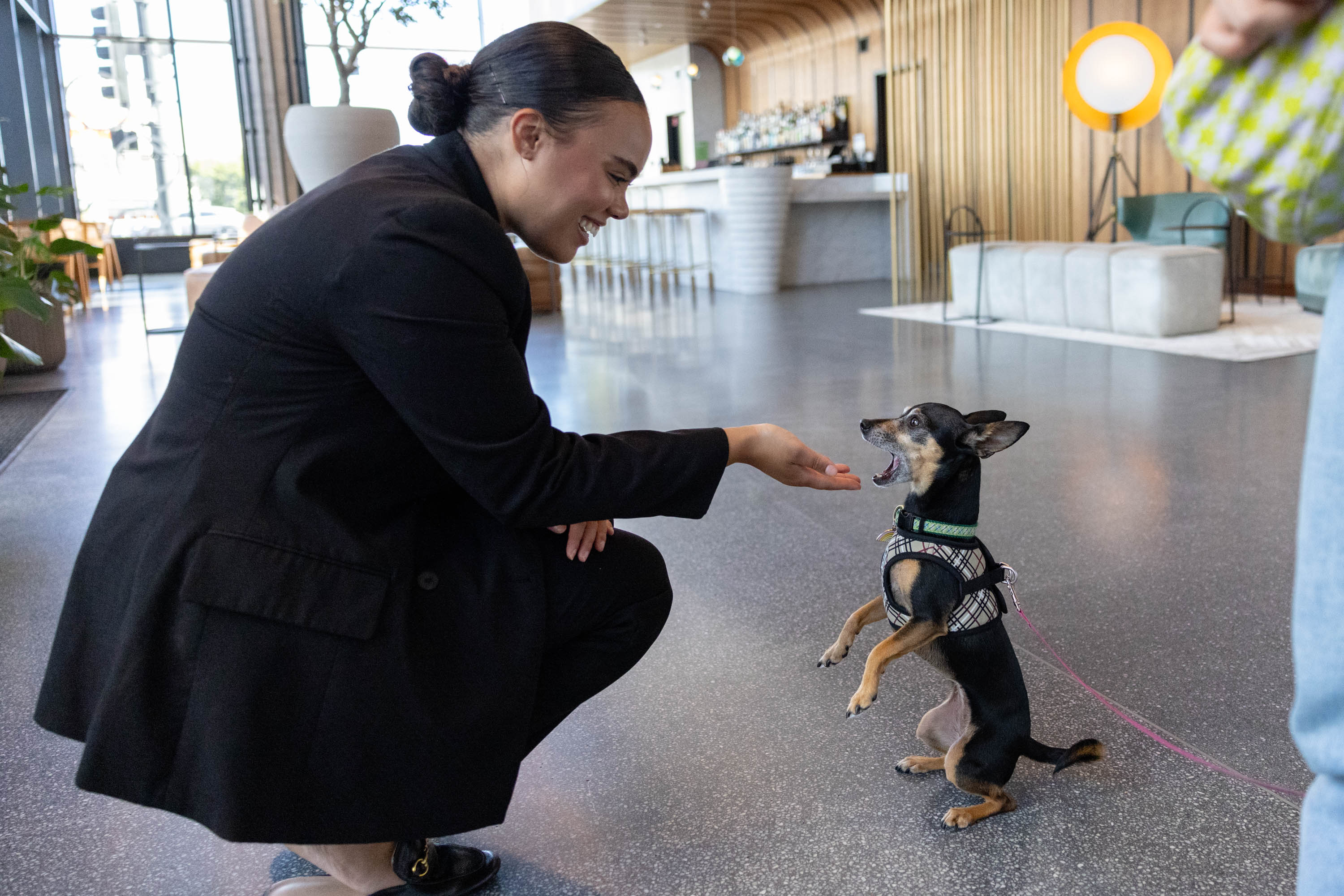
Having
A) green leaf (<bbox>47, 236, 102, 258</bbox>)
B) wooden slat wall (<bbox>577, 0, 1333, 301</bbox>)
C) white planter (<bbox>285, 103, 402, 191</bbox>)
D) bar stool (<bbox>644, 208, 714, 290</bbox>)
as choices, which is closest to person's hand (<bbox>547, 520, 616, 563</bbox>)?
green leaf (<bbox>47, 236, 102, 258</bbox>)

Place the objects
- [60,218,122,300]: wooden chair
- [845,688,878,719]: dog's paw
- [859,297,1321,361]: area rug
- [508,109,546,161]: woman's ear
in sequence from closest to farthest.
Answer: [508,109,546,161]: woman's ear < [845,688,878,719]: dog's paw < [859,297,1321,361]: area rug < [60,218,122,300]: wooden chair

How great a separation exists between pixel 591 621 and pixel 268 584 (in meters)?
0.43

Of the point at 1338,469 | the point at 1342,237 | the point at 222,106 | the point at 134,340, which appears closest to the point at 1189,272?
the point at 1342,237

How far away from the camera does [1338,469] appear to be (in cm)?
60

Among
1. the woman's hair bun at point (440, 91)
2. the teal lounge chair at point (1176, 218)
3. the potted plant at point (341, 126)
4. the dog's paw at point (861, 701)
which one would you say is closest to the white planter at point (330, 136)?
the potted plant at point (341, 126)

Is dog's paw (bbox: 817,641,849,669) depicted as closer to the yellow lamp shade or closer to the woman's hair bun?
the woman's hair bun

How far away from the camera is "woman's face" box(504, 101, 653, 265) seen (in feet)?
4.19

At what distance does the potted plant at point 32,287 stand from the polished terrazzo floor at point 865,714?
0.63 meters

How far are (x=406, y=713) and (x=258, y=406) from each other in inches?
15.5

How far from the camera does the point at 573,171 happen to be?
1302 mm

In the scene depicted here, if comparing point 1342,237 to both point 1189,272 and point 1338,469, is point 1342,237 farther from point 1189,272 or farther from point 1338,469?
point 1338,469

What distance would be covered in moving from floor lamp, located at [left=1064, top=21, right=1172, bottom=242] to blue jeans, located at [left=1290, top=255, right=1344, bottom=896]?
333 inches

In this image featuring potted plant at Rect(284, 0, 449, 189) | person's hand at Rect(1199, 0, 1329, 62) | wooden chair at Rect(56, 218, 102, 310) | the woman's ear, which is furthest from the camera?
wooden chair at Rect(56, 218, 102, 310)

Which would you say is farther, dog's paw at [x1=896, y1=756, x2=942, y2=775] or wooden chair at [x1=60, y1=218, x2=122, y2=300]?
wooden chair at [x1=60, y1=218, x2=122, y2=300]
